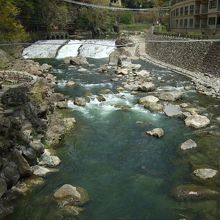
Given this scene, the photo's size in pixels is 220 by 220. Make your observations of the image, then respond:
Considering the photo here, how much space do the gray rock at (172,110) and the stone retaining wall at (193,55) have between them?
8.15m

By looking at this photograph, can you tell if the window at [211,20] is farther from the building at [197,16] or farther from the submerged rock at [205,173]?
the submerged rock at [205,173]

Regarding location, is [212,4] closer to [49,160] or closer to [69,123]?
Answer: [69,123]

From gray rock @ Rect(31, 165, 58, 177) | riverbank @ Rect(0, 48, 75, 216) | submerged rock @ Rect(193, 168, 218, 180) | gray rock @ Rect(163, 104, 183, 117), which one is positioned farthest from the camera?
gray rock @ Rect(163, 104, 183, 117)

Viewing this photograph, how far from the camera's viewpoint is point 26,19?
184 ft

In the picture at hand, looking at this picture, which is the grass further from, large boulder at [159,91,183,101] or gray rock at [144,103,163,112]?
gray rock at [144,103,163,112]

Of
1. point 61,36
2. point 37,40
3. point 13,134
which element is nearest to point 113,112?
point 13,134

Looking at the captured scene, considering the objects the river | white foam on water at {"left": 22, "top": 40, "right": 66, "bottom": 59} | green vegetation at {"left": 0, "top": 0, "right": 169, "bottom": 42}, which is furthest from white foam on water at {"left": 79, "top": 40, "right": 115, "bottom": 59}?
the river

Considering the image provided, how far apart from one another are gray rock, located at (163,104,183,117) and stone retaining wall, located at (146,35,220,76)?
8148mm

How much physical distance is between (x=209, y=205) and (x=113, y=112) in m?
11.8

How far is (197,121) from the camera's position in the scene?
66.8 ft

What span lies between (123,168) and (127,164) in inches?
17.4

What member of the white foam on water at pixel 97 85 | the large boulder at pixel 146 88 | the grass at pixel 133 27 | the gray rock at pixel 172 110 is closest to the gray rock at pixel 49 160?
the gray rock at pixel 172 110

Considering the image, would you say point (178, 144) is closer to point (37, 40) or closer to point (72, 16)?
point (37, 40)

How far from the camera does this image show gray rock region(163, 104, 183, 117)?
22062 mm
